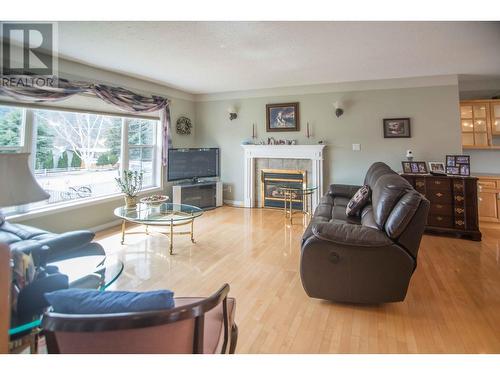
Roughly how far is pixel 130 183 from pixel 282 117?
309 centimetres

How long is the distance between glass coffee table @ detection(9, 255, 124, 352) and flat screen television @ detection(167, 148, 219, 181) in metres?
3.11

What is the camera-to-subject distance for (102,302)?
87 centimetres

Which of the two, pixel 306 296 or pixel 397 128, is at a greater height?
pixel 397 128

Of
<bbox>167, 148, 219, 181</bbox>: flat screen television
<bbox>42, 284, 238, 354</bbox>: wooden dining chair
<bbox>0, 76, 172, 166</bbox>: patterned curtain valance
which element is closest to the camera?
<bbox>42, 284, 238, 354</bbox>: wooden dining chair

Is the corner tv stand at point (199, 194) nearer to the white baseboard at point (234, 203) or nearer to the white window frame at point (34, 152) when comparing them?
the white baseboard at point (234, 203)

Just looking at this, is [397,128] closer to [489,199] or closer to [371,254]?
[489,199]

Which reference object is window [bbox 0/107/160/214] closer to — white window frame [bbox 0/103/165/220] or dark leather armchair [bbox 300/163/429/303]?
white window frame [bbox 0/103/165/220]

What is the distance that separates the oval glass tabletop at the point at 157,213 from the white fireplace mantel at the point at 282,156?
208cm

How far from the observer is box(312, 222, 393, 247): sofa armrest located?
188 centimetres

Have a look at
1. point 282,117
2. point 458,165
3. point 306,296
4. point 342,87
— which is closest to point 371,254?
point 306,296

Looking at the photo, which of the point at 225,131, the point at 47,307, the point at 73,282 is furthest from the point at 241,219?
the point at 47,307

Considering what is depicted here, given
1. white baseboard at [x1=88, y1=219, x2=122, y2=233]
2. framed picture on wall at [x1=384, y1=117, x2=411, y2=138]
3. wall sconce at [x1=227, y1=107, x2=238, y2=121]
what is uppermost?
wall sconce at [x1=227, y1=107, x2=238, y2=121]

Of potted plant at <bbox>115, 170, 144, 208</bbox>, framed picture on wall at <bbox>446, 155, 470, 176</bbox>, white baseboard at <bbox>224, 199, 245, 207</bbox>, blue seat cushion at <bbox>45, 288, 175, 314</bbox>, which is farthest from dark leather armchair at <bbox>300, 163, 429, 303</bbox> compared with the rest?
white baseboard at <bbox>224, 199, 245, 207</bbox>

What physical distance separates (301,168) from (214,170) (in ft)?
6.22
